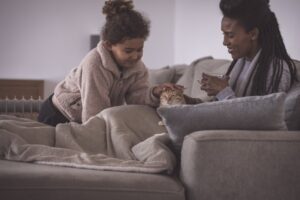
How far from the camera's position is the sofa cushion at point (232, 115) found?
1.30 metres

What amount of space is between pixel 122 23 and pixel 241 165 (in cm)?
102

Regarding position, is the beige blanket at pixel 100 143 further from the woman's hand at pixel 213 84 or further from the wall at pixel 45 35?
the wall at pixel 45 35

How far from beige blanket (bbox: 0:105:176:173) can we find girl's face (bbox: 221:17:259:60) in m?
0.43

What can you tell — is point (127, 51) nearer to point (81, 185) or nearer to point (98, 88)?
point (98, 88)

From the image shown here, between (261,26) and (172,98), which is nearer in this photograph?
(172,98)

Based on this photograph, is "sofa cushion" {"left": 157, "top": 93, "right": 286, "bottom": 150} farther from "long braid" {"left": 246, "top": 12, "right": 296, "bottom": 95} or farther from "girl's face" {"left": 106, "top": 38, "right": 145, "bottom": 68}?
"girl's face" {"left": 106, "top": 38, "right": 145, "bottom": 68}

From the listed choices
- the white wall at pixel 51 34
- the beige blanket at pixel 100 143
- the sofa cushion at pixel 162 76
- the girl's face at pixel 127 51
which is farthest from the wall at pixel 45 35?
the beige blanket at pixel 100 143

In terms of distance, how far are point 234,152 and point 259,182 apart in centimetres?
11

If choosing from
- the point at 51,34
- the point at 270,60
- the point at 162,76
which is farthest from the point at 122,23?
the point at 51,34

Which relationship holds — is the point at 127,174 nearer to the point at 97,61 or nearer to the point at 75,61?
the point at 97,61

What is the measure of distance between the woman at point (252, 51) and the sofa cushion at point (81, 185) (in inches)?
21.8

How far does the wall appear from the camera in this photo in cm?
465

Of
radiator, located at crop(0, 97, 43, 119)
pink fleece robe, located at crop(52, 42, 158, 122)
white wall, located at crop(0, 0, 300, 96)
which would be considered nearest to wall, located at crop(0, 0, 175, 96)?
white wall, located at crop(0, 0, 300, 96)

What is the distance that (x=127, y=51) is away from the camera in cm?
207
